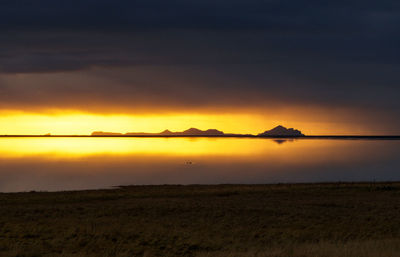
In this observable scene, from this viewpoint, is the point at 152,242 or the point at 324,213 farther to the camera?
the point at 324,213

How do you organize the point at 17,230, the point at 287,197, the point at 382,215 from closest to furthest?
the point at 17,230
the point at 382,215
the point at 287,197

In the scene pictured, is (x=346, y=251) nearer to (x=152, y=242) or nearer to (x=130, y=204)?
(x=152, y=242)

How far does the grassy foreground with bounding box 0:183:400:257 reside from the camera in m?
16.3

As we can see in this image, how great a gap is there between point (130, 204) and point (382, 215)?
16528 mm

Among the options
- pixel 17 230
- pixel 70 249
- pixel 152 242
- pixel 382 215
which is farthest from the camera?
pixel 382 215

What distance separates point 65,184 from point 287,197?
40809mm

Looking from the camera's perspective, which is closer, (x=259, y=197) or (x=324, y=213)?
(x=324, y=213)

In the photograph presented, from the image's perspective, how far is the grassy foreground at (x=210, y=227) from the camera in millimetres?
16297

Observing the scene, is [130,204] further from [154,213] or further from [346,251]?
[346,251]

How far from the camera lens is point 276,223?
2356 cm

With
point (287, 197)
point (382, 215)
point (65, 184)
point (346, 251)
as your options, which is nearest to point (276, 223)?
point (382, 215)

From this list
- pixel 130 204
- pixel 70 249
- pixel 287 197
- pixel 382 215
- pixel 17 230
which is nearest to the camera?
pixel 70 249

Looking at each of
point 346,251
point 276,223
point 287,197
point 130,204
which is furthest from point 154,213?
point 346,251

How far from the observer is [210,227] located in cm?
2245
